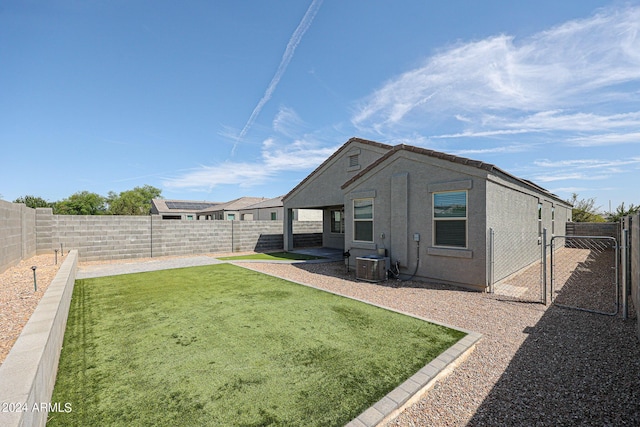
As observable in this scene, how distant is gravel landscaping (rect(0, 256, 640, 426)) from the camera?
2842mm

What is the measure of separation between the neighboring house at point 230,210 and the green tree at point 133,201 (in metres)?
13.6

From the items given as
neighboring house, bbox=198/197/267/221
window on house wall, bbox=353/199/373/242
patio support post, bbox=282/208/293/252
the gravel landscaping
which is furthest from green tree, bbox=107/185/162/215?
the gravel landscaping

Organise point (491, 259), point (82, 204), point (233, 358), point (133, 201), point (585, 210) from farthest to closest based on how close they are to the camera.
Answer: point (133, 201) → point (82, 204) → point (585, 210) → point (491, 259) → point (233, 358)

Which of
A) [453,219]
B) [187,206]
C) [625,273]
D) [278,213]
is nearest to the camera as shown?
[625,273]

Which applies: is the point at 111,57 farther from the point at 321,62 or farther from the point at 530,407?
the point at 530,407

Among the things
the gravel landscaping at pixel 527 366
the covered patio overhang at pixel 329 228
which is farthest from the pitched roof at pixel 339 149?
the gravel landscaping at pixel 527 366

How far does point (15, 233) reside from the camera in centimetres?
855

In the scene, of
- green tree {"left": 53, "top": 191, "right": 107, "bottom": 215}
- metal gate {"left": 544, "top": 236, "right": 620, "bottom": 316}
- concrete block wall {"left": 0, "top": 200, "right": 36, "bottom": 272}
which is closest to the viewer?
metal gate {"left": 544, "top": 236, "right": 620, "bottom": 316}

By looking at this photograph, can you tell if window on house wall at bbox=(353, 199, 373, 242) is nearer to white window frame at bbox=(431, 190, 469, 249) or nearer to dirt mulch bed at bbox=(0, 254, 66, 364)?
white window frame at bbox=(431, 190, 469, 249)

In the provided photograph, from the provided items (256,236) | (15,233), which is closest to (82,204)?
(256,236)

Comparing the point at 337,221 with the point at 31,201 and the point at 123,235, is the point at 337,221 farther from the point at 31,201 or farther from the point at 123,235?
the point at 31,201

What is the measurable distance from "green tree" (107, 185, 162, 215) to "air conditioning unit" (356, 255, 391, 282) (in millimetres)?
47710

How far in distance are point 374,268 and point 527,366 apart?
5.48m

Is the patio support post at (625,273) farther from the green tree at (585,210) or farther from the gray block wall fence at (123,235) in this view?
the green tree at (585,210)
